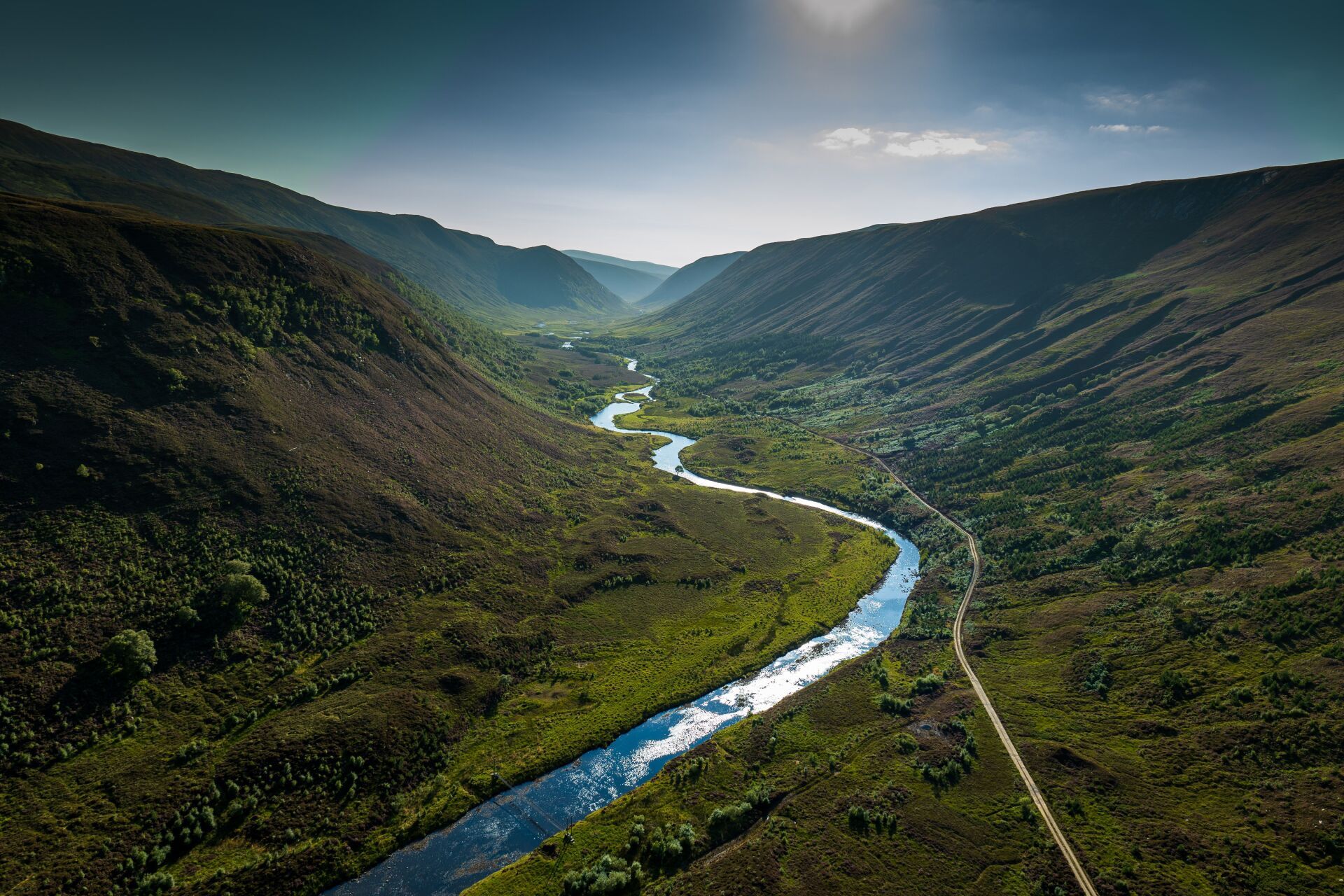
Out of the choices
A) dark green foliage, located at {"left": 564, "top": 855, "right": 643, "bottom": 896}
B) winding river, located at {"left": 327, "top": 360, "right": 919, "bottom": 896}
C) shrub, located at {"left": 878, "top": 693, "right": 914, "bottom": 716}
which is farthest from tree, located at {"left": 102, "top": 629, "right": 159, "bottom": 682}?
shrub, located at {"left": 878, "top": 693, "right": 914, "bottom": 716}

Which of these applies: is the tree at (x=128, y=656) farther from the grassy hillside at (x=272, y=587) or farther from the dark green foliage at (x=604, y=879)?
the dark green foliage at (x=604, y=879)

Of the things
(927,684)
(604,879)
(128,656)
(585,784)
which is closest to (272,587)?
(128,656)

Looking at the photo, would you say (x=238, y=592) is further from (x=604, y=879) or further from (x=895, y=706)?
(x=895, y=706)

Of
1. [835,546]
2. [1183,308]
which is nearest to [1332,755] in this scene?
[835,546]

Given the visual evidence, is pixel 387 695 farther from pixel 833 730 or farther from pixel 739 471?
pixel 739 471

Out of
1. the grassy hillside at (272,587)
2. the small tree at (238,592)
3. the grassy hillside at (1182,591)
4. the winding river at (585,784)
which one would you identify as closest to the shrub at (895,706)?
the winding river at (585,784)

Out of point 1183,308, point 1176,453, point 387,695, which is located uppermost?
point 1183,308
